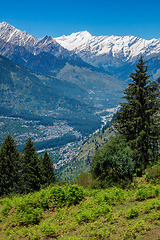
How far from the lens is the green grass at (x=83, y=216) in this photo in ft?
40.3

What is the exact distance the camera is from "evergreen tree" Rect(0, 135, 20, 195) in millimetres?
40531

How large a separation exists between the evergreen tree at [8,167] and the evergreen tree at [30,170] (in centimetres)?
173

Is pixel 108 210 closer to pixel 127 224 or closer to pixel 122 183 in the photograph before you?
pixel 127 224

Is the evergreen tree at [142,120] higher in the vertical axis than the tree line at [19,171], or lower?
higher

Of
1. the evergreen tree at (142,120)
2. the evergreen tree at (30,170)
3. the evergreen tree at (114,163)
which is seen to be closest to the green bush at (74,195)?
the evergreen tree at (114,163)

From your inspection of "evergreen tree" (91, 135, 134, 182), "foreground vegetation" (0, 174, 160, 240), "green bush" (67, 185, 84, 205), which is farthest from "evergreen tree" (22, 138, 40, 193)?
"green bush" (67, 185, 84, 205)

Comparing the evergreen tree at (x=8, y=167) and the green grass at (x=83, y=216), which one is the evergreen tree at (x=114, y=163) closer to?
the green grass at (x=83, y=216)

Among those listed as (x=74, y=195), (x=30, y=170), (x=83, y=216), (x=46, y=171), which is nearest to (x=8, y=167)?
(x=30, y=170)

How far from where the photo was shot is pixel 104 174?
23781 millimetres

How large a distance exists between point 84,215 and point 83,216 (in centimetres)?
17

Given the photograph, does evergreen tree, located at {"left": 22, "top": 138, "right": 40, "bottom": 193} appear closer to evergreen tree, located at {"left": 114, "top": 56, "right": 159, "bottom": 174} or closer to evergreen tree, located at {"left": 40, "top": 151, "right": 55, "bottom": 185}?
evergreen tree, located at {"left": 40, "top": 151, "right": 55, "bottom": 185}

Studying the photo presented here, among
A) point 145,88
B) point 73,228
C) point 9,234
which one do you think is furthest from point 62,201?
point 145,88

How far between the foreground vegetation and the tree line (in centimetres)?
2259

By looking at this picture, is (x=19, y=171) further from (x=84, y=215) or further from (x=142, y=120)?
(x=84, y=215)
